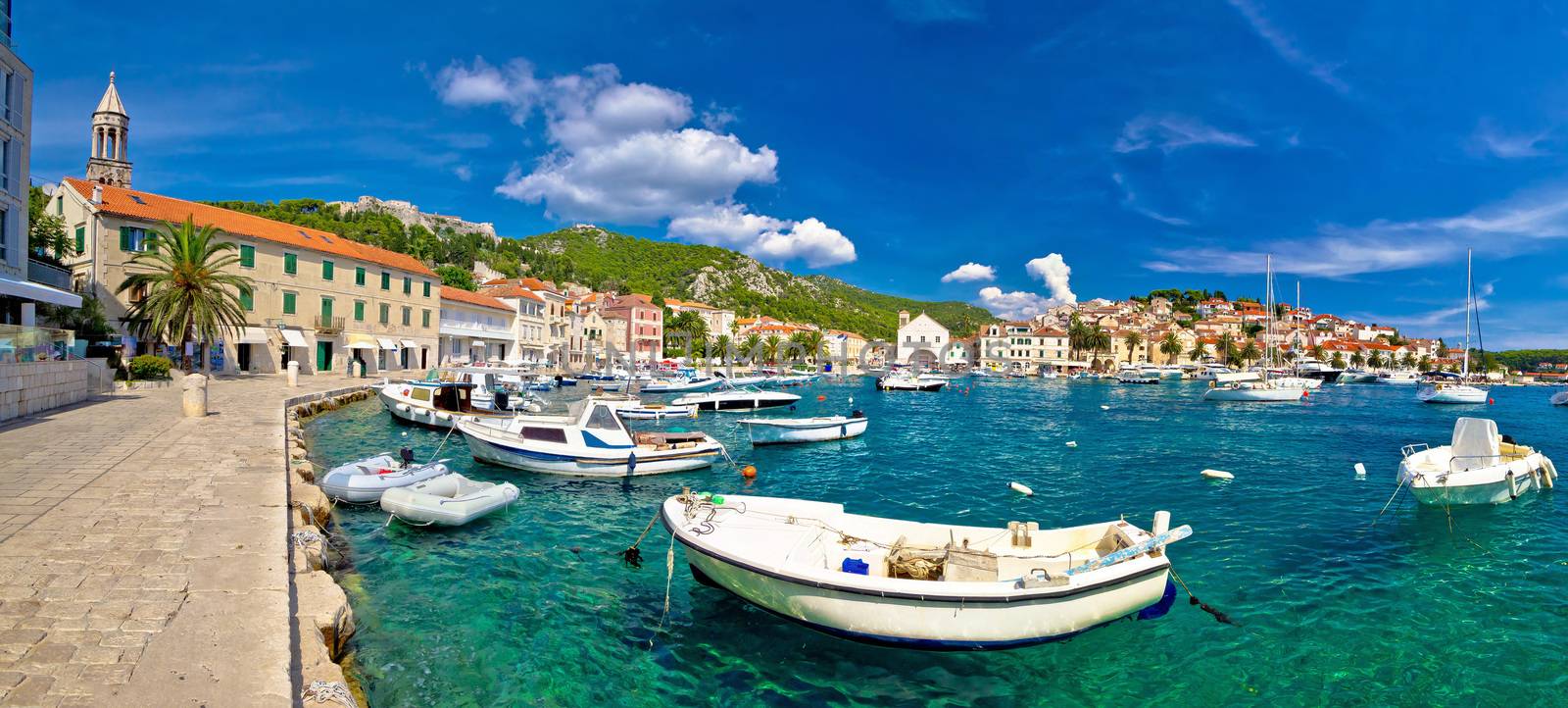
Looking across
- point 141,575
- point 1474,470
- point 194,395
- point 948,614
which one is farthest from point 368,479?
point 1474,470

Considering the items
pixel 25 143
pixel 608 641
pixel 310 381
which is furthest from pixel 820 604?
pixel 310 381

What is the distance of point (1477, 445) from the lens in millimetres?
16250

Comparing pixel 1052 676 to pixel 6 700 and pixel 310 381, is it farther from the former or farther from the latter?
pixel 310 381

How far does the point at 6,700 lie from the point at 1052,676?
910cm

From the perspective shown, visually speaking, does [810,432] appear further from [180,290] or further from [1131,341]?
[1131,341]

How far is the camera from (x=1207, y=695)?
7.43 m

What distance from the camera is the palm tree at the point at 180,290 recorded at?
30297mm

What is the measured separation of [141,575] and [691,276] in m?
163

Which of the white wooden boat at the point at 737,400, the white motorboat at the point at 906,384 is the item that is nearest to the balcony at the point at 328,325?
the white wooden boat at the point at 737,400

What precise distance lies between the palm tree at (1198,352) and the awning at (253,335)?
14547cm

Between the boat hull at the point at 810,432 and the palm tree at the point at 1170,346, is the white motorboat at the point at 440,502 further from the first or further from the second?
the palm tree at the point at 1170,346

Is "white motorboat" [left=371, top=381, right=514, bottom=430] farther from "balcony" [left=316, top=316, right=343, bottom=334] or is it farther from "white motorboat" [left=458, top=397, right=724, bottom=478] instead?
"balcony" [left=316, top=316, right=343, bottom=334]

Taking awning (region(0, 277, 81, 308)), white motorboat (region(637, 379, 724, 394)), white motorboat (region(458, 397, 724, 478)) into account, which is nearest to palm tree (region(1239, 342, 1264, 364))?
white motorboat (region(637, 379, 724, 394))

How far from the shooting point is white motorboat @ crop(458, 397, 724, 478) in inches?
687
